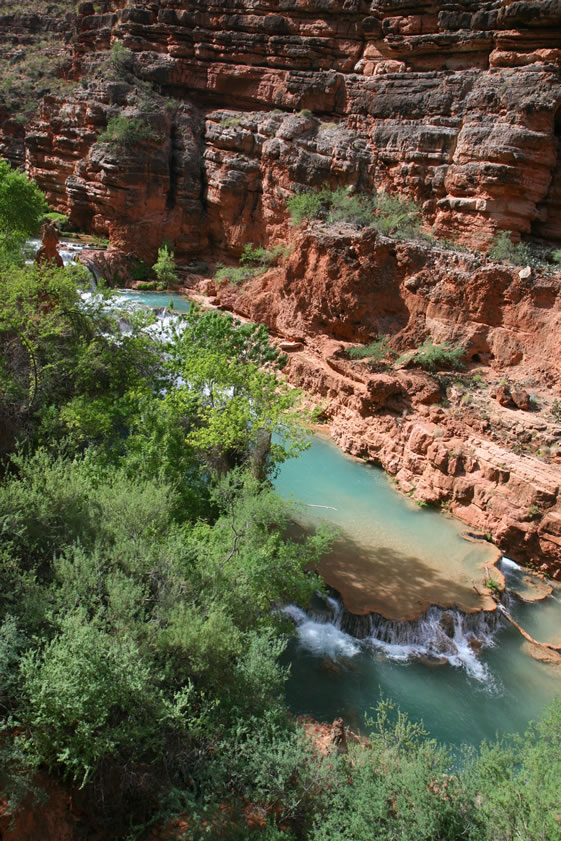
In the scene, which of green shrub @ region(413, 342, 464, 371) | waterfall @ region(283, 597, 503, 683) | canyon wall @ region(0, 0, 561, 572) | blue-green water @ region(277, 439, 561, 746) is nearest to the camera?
blue-green water @ region(277, 439, 561, 746)

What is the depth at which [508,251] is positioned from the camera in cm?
2127

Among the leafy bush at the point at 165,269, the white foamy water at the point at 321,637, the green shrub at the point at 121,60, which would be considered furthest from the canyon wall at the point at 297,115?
the white foamy water at the point at 321,637

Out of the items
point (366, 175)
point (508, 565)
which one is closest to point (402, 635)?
point (508, 565)

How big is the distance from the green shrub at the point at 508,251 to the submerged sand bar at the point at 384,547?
30.9 feet

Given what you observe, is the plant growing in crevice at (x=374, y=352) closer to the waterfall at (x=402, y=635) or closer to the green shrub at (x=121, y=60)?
the waterfall at (x=402, y=635)

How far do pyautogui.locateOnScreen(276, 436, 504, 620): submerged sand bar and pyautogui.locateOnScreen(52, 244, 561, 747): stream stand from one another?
4cm

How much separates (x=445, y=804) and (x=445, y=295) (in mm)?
16799

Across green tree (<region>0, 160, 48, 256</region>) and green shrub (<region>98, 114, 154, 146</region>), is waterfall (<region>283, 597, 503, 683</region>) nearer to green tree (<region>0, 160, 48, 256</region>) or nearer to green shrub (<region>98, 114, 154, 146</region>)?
green tree (<region>0, 160, 48, 256</region>)

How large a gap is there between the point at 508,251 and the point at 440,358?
17.7 feet

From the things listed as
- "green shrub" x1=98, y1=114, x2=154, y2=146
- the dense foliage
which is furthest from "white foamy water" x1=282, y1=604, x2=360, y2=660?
"green shrub" x1=98, y1=114, x2=154, y2=146

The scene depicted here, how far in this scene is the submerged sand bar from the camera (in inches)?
513

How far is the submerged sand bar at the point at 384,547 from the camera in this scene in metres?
13.0

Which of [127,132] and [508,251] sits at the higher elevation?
[127,132]

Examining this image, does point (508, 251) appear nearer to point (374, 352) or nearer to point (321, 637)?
point (374, 352)
